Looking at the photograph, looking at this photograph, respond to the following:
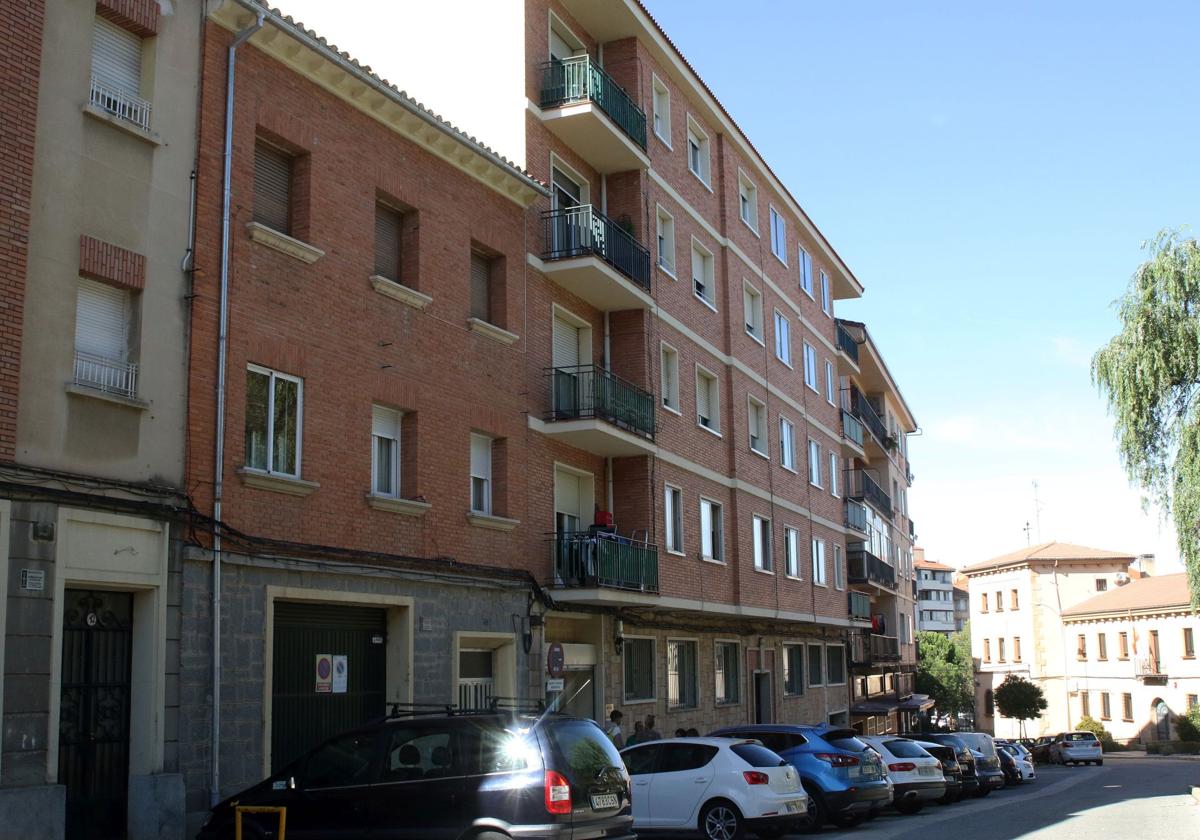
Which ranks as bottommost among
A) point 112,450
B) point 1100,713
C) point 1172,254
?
point 1100,713

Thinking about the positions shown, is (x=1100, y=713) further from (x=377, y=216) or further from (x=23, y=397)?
(x=23, y=397)

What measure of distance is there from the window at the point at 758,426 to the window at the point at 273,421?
1745 cm

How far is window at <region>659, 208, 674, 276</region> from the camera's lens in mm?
26547

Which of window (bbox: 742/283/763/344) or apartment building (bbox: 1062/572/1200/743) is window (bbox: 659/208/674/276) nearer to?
window (bbox: 742/283/763/344)

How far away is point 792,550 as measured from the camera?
109ft

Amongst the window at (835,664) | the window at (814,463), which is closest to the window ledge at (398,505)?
the window at (814,463)

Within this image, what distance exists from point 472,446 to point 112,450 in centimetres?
725

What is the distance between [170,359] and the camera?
529 inches

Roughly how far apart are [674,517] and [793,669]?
1076 centimetres

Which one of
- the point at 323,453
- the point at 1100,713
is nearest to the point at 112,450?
the point at 323,453

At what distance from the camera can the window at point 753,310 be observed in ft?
104

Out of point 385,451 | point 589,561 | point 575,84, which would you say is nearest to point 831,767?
point 589,561

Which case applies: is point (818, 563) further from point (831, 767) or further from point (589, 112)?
point (831, 767)

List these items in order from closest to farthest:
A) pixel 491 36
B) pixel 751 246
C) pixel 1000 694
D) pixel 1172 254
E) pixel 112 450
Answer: pixel 112 450 < pixel 491 36 < pixel 1172 254 < pixel 751 246 < pixel 1000 694
